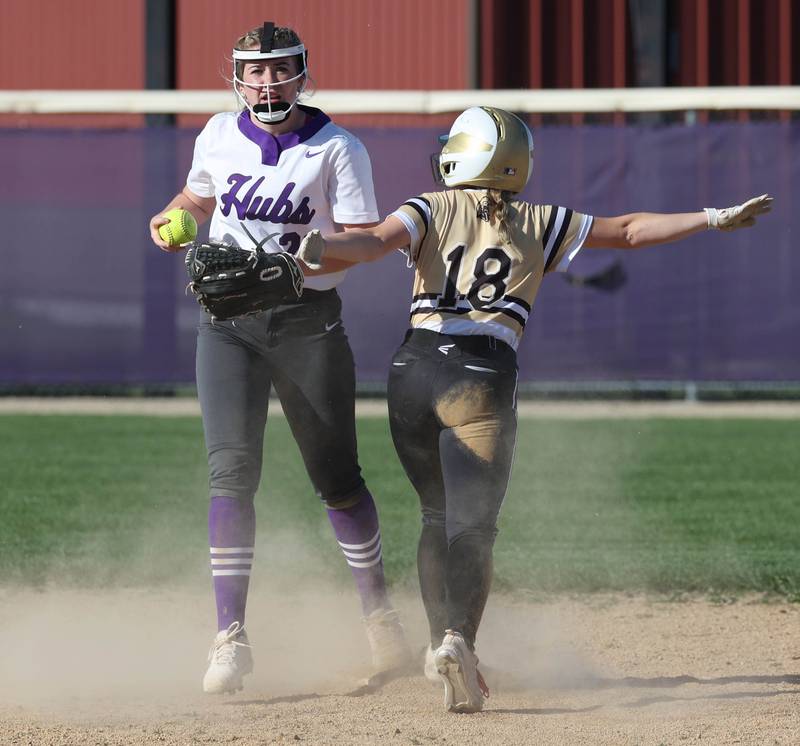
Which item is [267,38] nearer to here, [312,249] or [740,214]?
[312,249]

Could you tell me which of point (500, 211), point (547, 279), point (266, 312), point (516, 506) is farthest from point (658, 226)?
point (547, 279)

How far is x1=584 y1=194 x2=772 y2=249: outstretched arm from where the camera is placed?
4.22 meters

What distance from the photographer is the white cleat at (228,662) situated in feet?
14.0

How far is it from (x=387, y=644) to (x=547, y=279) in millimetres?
7424

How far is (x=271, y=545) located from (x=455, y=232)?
327cm

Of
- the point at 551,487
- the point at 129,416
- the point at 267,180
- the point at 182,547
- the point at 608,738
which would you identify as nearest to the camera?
the point at 608,738

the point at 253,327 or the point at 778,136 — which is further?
the point at 778,136

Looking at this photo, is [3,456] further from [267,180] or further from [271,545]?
[267,180]

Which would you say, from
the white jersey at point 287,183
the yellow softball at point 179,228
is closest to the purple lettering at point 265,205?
the white jersey at point 287,183

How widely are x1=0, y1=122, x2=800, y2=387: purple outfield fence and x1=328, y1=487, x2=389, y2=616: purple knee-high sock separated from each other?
287 inches

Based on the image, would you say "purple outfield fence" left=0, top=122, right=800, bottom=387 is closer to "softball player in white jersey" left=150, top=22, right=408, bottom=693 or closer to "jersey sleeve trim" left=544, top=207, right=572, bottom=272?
"softball player in white jersey" left=150, top=22, right=408, bottom=693

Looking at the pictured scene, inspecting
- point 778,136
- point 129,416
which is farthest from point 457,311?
point 778,136

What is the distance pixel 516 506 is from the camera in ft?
26.9

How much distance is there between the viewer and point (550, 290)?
475 inches
